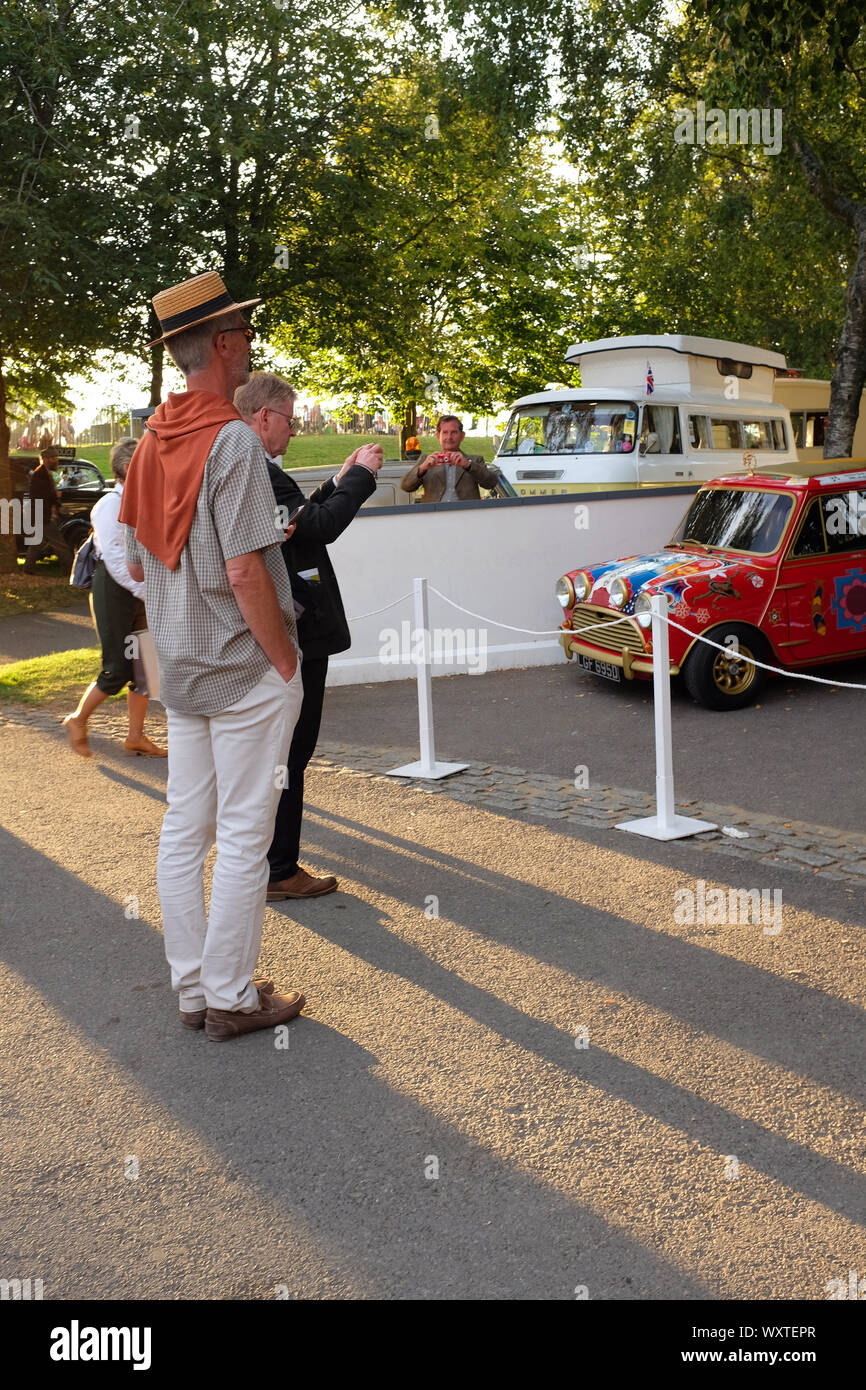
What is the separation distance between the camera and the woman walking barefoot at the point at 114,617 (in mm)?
8141

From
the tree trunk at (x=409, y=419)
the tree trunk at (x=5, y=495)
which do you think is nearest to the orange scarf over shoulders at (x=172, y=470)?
the tree trunk at (x=5, y=495)

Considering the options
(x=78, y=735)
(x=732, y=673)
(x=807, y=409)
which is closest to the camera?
(x=78, y=735)

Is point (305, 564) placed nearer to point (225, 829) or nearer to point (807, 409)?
point (225, 829)

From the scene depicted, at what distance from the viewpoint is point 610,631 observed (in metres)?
10.2

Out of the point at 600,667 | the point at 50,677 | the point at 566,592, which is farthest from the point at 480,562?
the point at 50,677

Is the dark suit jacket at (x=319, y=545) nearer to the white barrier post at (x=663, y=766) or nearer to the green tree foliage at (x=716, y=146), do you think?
the white barrier post at (x=663, y=766)

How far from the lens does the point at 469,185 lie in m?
28.5

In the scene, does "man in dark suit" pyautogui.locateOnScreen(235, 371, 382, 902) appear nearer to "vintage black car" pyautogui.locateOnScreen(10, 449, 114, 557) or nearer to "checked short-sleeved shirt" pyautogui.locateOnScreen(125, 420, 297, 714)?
"checked short-sleeved shirt" pyautogui.locateOnScreen(125, 420, 297, 714)

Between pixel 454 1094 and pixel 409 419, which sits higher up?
pixel 409 419

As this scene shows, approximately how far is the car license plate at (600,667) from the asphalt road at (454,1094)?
3.90 metres

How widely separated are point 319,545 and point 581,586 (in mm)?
5572

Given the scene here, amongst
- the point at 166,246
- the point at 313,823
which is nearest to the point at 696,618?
the point at 313,823
